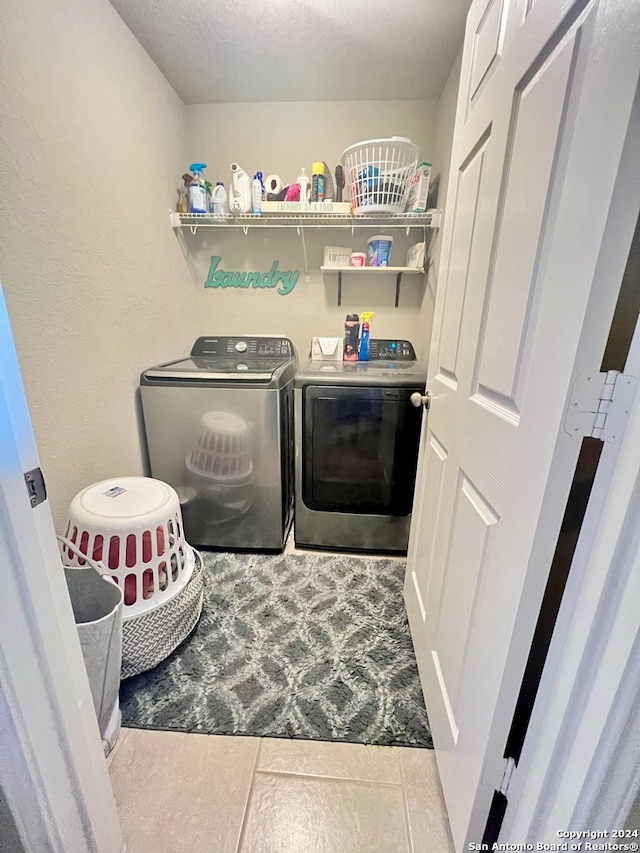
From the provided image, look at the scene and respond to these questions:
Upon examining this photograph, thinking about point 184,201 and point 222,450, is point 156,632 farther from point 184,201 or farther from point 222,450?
point 184,201

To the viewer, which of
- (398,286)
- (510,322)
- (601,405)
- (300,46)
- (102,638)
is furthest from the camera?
(398,286)

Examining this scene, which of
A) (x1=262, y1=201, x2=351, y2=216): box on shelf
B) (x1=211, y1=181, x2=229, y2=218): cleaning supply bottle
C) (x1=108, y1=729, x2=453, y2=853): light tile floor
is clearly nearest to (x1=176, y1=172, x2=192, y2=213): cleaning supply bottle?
(x1=211, y1=181, x2=229, y2=218): cleaning supply bottle

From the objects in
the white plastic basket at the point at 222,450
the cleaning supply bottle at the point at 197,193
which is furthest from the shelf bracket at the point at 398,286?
the white plastic basket at the point at 222,450

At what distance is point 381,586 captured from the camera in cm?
163

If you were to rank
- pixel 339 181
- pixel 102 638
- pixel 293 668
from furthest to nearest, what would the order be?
1. pixel 339 181
2. pixel 293 668
3. pixel 102 638

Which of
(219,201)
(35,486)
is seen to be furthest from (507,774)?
(219,201)

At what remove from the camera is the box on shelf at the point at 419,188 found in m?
1.75

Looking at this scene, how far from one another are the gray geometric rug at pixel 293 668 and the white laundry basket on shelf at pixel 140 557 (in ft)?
0.45

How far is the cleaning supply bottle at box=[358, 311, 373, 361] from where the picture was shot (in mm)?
2096

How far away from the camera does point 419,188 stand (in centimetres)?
179

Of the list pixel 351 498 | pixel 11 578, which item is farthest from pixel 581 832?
pixel 351 498

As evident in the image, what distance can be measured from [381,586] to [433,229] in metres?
1.95

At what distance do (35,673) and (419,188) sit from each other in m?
2.29

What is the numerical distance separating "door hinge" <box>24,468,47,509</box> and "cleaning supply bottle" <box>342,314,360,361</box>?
1.78 m
